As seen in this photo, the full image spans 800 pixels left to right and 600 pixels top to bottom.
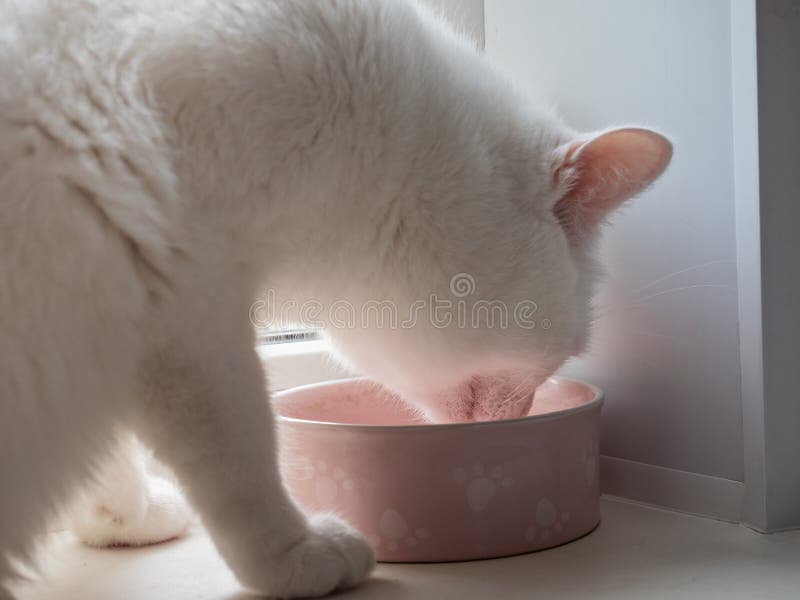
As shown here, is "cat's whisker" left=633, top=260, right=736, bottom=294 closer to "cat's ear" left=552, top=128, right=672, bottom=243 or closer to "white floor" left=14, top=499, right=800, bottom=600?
"cat's ear" left=552, top=128, right=672, bottom=243

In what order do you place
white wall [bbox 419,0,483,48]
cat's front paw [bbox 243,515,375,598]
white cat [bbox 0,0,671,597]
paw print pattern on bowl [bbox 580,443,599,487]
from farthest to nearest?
white wall [bbox 419,0,483,48]
paw print pattern on bowl [bbox 580,443,599,487]
cat's front paw [bbox 243,515,375,598]
white cat [bbox 0,0,671,597]

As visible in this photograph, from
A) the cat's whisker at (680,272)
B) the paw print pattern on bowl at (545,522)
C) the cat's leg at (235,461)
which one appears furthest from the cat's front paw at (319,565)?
the cat's whisker at (680,272)

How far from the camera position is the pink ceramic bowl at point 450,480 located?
1293 millimetres

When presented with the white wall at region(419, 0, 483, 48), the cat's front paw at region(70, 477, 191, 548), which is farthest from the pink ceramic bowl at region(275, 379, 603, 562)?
the white wall at region(419, 0, 483, 48)

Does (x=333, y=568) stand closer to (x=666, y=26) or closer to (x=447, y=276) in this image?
(x=447, y=276)

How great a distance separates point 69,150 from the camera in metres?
1.01

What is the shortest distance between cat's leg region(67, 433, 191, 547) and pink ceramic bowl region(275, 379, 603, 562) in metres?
0.23

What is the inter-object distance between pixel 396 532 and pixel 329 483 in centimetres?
12

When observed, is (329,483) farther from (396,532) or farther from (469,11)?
(469,11)

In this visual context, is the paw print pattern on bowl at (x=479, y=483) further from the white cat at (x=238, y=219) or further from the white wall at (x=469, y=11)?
the white wall at (x=469, y=11)

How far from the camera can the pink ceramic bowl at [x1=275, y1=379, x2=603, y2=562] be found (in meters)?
1.29

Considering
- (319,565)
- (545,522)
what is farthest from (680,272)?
(319,565)

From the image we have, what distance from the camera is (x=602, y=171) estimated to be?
4.43 ft

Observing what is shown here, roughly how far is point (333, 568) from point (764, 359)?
26.9 inches
